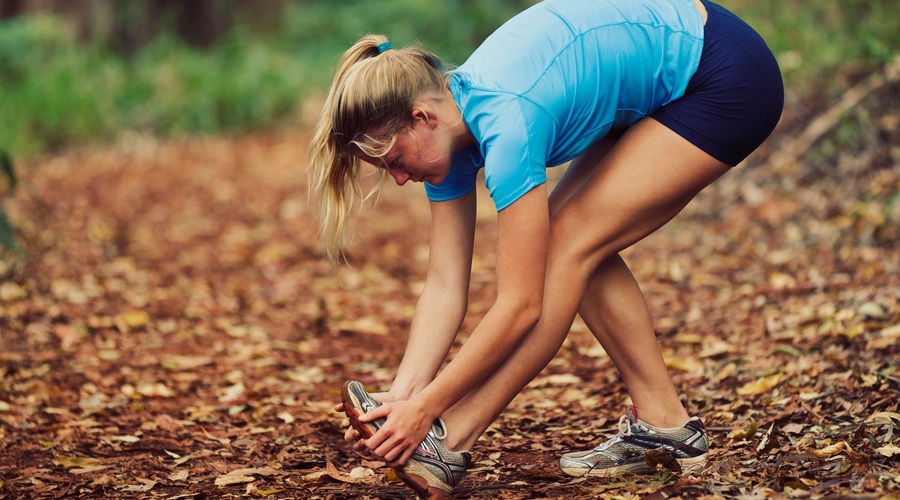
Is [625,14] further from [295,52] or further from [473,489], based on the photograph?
[295,52]

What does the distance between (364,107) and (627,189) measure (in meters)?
0.69

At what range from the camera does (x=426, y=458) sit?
242 cm

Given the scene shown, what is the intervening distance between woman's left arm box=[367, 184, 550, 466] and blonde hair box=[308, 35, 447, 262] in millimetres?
374

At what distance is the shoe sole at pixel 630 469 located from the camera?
2600 mm

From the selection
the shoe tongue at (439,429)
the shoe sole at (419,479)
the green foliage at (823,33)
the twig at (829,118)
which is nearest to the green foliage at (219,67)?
the green foliage at (823,33)

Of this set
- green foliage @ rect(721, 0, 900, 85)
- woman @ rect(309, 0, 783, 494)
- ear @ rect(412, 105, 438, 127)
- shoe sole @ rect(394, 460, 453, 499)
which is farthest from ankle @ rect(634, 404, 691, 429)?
green foliage @ rect(721, 0, 900, 85)

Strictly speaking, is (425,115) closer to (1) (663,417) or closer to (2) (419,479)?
(2) (419,479)

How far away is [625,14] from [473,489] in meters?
1.31

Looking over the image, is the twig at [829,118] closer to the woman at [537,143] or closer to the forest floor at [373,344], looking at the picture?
the forest floor at [373,344]

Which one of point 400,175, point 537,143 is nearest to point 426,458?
point 400,175

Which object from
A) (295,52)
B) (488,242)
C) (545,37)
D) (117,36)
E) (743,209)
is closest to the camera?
(545,37)

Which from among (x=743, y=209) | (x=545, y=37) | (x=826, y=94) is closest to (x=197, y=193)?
(x=743, y=209)

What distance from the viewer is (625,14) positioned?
2373mm

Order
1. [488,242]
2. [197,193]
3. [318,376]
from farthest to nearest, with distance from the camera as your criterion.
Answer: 1. [197,193]
2. [488,242]
3. [318,376]
